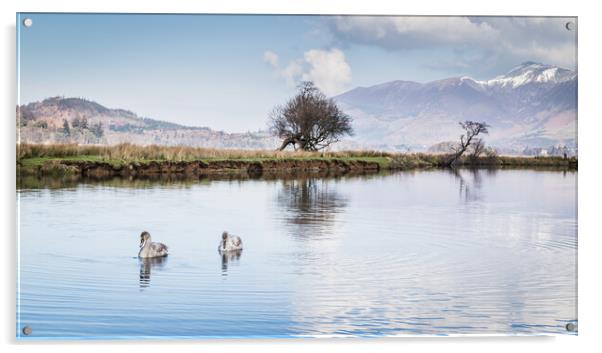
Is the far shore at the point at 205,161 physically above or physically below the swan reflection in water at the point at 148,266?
above

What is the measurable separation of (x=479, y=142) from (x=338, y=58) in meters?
2.58

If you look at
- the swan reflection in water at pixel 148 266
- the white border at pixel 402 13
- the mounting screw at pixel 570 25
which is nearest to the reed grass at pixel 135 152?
the white border at pixel 402 13

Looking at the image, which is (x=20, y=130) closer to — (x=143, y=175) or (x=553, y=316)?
(x=553, y=316)

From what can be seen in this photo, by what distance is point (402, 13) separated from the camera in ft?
27.7

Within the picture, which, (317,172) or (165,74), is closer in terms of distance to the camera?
(165,74)

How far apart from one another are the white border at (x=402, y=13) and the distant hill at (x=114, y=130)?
1.33 meters

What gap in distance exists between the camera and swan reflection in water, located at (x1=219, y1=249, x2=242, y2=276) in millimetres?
8684

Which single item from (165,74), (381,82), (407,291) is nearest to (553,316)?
(407,291)

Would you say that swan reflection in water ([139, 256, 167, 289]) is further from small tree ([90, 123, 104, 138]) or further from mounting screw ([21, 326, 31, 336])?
small tree ([90, 123, 104, 138])

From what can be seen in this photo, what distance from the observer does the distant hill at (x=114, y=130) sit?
379 inches

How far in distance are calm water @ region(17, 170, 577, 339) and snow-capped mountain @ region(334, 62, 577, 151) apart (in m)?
0.68

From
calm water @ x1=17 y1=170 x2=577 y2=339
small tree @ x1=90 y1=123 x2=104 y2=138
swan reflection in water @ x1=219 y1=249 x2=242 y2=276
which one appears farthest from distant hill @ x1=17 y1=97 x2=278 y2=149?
swan reflection in water @ x1=219 y1=249 x2=242 y2=276

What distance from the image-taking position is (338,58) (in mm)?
9914

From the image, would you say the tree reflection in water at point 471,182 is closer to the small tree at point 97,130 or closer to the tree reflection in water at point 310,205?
the tree reflection in water at point 310,205
